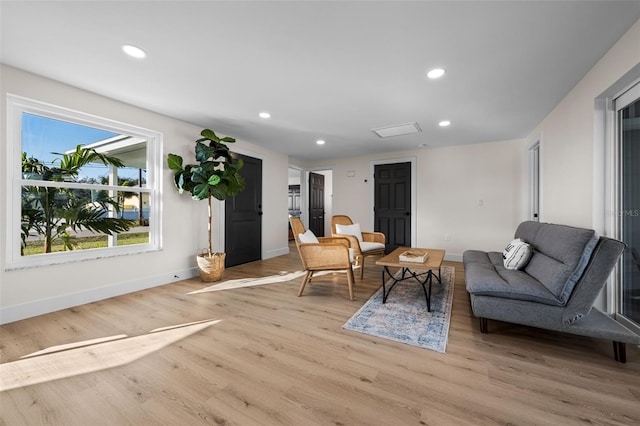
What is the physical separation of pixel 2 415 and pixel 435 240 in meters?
5.68

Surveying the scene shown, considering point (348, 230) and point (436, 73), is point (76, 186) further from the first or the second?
point (436, 73)

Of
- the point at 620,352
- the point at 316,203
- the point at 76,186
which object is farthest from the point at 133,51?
the point at 316,203

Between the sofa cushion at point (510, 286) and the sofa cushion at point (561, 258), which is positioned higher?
the sofa cushion at point (561, 258)

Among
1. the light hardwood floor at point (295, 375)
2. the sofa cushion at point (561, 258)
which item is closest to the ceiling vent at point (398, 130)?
the sofa cushion at point (561, 258)

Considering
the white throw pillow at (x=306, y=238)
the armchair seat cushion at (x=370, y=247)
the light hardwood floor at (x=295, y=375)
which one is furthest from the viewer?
the armchair seat cushion at (x=370, y=247)

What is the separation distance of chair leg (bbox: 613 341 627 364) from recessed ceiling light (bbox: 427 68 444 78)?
2.44m

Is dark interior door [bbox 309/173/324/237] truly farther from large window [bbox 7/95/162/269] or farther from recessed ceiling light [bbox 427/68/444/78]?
recessed ceiling light [bbox 427/68/444/78]

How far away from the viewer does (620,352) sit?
5.55 feet

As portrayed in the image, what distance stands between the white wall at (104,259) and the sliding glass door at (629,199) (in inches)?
189

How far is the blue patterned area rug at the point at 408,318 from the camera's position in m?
2.03

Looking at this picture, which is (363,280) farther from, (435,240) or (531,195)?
(531,195)

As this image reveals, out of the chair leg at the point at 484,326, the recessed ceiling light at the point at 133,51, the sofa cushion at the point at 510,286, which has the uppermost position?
the recessed ceiling light at the point at 133,51

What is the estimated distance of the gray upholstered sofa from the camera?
5.61 ft

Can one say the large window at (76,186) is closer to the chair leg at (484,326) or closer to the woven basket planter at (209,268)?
the woven basket planter at (209,268)
